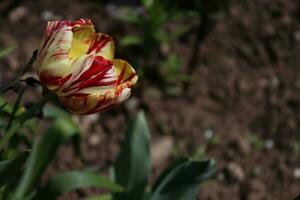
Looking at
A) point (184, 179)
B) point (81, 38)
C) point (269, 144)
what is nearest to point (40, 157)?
point (184, 179)

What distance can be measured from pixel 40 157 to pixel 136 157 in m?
0.25

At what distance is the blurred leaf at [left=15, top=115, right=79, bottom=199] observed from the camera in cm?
189

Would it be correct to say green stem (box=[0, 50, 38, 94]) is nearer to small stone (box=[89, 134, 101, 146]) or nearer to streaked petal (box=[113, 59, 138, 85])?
streaked petal (box=[113, 59, 138, 85])

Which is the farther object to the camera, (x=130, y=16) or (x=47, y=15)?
(x=47, y=15)

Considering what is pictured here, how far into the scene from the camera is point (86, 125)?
2615 mm

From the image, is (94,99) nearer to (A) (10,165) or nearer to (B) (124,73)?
(B) (124,73)

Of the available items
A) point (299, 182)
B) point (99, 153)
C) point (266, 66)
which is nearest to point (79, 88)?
point (99, 153)

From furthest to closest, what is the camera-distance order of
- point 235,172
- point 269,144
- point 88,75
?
1. point 269,144
2. point 235,172
3. point 88,75

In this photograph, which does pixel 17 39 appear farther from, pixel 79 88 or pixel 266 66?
pixel 79 88

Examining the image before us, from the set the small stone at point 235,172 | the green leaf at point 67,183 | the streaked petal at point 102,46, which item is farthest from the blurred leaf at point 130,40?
the streaked petal at point 102,46

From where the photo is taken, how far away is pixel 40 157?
189cm

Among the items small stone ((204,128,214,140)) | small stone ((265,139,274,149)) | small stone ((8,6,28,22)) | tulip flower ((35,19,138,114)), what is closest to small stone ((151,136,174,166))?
small stone ((204,128,214,140))

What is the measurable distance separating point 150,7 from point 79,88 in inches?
53.3

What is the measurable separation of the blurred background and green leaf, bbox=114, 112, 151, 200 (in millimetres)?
550
